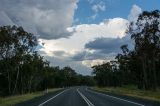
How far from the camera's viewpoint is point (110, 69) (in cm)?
16738

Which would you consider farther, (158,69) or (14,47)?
(158,69)

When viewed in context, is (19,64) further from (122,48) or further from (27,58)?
(122,48)

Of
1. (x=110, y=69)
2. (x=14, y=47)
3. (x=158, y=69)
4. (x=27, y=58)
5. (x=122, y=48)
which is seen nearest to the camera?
(x=14, y=47)

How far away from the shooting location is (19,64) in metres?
82.1

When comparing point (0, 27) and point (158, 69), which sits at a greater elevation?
point (0, 27)

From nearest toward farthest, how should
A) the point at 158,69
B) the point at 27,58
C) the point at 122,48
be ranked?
the point at 27,58
the point at 158,69
the point at 122,48

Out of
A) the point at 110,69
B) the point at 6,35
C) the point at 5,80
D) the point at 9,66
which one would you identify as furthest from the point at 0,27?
the point at 110,69

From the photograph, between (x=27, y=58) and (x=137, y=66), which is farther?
(x=137, y=66)

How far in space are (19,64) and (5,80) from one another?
14.5 metres

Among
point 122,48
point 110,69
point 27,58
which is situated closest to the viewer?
point 27,58

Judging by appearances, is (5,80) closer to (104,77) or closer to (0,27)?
(0,27)

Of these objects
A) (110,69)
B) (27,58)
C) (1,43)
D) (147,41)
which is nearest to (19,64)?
(27,58)

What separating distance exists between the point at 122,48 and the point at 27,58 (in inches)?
1138

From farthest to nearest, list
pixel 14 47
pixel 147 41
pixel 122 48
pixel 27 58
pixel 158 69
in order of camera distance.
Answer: pixel 122 48
pixel 158 69
pixel 27 58
pixel 14 47
pixel 147 41
